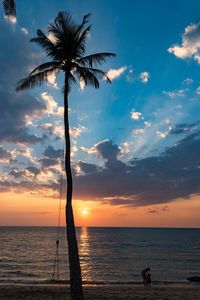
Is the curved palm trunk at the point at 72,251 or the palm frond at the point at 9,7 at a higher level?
the palm frond at the point at 9,7

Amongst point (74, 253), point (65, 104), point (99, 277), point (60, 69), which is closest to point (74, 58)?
point (60, 69)

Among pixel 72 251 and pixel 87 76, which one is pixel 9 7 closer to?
pixel 87 76

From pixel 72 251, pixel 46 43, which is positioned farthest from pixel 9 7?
pixel 72 251

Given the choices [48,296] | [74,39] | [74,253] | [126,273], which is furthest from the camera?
[126,273]

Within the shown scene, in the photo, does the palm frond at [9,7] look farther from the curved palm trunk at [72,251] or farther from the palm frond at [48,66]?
the curved palm trunk at [72,251]

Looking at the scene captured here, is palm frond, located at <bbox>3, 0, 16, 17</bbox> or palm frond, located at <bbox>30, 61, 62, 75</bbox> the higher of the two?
palm frond, located at <bbox>3, 0, 16, 17</bbox>

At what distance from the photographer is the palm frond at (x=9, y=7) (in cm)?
1850

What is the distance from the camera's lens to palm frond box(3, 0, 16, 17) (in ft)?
60.7

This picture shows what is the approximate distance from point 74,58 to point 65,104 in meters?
2.48

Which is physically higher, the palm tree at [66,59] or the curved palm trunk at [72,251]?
the palm tree at [66,59]

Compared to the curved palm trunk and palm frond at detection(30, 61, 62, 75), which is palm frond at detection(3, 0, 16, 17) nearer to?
palm frond at detection(30, 61, 62, 75)

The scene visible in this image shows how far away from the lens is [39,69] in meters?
20.1

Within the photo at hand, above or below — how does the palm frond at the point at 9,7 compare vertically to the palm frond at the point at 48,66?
above

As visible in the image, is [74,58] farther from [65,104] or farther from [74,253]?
[74,253]
